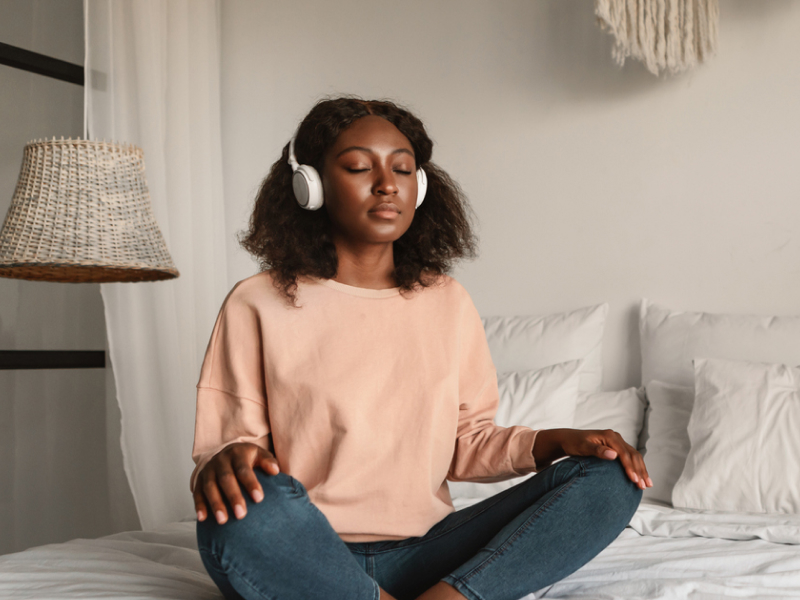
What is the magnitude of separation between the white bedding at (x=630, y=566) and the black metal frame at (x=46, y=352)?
128 cm

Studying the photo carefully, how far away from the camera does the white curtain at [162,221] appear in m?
2.36

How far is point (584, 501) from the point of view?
3.27 feet

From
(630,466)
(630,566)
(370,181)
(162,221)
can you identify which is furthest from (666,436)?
(162,221)

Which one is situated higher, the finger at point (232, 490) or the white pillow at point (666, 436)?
the finger at point (232, 490)

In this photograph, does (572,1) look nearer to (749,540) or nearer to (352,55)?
(352,55)

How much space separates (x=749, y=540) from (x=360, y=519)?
2.46ft

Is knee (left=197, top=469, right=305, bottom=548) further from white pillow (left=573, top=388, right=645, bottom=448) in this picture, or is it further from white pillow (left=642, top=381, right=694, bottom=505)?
white pillow (left=573, top=388, right=645, bottom=448)

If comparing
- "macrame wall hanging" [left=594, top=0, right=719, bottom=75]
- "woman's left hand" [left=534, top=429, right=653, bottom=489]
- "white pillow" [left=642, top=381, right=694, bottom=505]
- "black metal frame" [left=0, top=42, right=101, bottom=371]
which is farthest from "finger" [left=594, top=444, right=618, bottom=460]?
"black metal frame" [left=0, top=42, right=101, bottom=371]

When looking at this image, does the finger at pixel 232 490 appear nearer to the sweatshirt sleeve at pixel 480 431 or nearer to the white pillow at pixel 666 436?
the sweatshirt sleeve at pixel 480 431

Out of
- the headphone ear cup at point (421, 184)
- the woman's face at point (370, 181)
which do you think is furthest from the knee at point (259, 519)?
the headphone ear cup at point (421, 184)

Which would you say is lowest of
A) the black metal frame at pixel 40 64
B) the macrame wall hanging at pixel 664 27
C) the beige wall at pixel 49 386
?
the beige wall at pixel 49 386

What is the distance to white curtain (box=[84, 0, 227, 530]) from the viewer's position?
236cm

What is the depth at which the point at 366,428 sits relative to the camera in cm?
112

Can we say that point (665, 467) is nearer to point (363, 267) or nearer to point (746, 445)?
point (746, 445)
